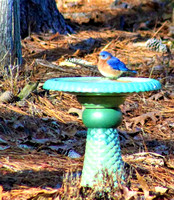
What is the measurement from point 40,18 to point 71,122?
9.76ft

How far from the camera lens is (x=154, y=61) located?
18.1 ft

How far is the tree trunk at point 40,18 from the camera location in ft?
20.9

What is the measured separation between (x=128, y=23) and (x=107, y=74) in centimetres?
520

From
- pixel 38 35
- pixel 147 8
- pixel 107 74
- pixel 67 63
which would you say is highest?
pixel 147 8

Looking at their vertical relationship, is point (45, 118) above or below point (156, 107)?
below

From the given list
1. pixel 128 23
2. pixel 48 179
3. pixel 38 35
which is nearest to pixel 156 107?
pixel 48 179

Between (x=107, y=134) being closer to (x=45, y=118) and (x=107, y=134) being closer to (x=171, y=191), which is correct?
(x=171, y=191)

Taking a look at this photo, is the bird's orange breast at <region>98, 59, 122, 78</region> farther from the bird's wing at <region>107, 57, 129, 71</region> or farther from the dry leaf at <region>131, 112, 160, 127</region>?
the dry leaf at <region>131, 112, 160, 127</region>

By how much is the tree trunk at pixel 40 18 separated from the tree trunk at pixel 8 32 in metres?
1.40

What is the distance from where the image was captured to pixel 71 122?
162 inches

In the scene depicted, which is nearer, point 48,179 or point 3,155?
point 48,179

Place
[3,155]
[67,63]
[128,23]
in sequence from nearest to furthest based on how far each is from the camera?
1. [3,155]
2. [67,63]
3. [128,23]

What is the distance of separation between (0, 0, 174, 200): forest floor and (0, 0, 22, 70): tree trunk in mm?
222

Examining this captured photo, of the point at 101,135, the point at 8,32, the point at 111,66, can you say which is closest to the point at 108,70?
the point at 111,66
